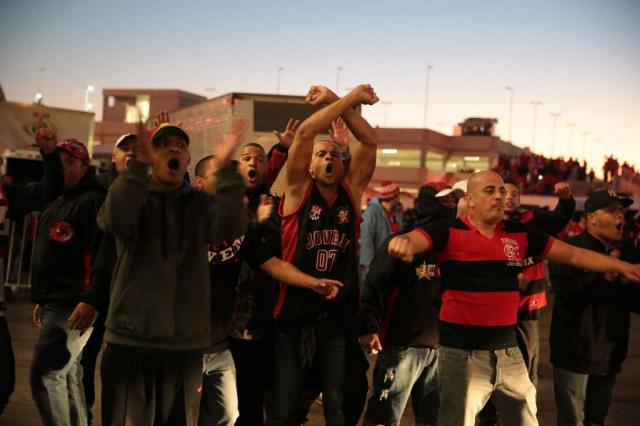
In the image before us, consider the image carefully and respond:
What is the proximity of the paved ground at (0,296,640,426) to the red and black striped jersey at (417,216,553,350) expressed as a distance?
95.3 inches

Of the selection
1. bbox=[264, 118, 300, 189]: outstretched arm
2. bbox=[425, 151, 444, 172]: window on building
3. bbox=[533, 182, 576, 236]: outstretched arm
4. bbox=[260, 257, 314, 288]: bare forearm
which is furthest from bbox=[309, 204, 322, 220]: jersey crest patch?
bbox=[425, 151, 444, 172]: window on building

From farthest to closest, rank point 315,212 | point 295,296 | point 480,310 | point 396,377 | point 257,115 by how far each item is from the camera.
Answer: point 257,115 → point 396,377 → point 315,212 → point 295,296 → point 480,310

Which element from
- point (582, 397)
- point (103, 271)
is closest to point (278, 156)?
point (103, 271)

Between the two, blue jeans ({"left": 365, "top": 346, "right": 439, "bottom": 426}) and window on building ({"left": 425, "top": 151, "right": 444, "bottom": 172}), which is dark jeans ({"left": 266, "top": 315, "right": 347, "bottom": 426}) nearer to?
blue jeans ({"left": 365, "top": 346, "right": 439, "bottom": 426})

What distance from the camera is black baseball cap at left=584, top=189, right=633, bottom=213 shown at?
243 inches

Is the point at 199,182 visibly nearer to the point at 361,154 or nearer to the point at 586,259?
the point at 361,154

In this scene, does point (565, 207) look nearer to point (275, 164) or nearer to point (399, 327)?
point (399, 327)

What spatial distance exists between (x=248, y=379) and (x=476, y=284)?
174 cm

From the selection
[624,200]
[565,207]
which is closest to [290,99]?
[565,207]

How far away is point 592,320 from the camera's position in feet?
19.7

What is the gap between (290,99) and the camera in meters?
12.6

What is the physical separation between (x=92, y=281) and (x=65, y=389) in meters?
0.92

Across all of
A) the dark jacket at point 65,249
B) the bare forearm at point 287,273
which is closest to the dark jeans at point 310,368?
the bare forearm at point 287,273

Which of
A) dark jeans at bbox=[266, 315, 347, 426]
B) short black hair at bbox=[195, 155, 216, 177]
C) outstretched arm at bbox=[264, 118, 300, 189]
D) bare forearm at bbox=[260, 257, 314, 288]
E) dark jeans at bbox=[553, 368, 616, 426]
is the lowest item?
dark jeans at bbox=[553, 368, 616, 426]
